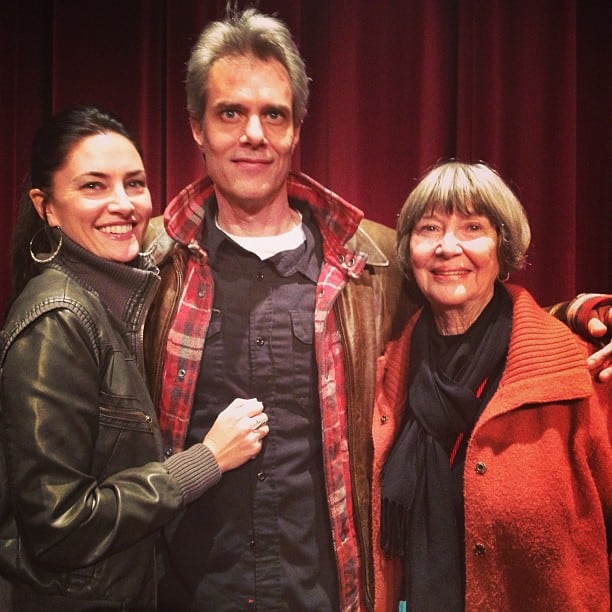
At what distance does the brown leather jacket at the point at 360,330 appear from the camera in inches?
69.8

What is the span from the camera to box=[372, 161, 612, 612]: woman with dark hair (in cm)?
151

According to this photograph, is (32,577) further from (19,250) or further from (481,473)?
(481,473)

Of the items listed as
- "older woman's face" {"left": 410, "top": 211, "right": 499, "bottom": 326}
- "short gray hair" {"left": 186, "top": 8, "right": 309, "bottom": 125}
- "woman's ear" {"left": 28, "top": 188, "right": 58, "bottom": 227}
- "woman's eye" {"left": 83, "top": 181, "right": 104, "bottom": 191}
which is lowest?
"older woman's face" {"left": 410, "top": 211, "right": 499, "bottom": 326}

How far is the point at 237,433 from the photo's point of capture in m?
1.57

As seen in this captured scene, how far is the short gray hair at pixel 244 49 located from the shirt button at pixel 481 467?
1.03 metres

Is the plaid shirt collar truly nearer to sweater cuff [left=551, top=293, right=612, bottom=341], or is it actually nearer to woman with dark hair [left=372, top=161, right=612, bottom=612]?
woman with dark hair [left=372, top=161, right=612, bottom=612]

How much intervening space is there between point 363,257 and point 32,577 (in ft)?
3.65

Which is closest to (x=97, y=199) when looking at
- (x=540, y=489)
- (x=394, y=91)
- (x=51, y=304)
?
(x=51, y=304)

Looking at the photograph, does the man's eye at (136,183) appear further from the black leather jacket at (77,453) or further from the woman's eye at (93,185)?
the black leather jacket at (77,453)

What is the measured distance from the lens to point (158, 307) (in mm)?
1800

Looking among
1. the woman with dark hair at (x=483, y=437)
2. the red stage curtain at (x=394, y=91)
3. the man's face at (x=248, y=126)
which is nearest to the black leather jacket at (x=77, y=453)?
the man's face at (x=248, y=126)

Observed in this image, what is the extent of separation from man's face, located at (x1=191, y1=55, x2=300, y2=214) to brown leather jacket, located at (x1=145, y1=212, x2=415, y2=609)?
0.26 meters

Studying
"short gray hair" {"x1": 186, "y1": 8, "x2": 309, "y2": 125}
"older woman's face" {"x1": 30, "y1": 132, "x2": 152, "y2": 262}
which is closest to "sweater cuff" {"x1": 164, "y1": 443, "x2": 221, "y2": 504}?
"older woman's face" {"x1": 30, "y1": 132, "x2": 152, "y2": 262}

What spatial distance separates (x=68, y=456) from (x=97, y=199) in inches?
21.3
